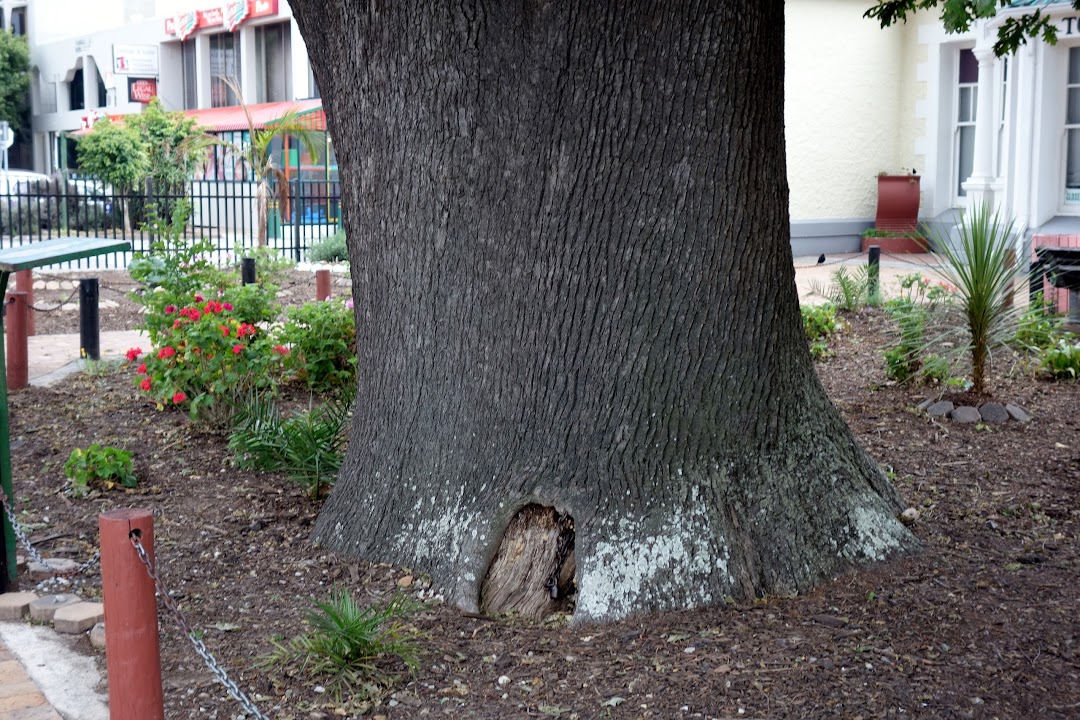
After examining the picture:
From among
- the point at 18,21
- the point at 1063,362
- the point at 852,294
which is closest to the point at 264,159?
the point at 852,294

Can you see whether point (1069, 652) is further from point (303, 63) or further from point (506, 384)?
point (303, 63)

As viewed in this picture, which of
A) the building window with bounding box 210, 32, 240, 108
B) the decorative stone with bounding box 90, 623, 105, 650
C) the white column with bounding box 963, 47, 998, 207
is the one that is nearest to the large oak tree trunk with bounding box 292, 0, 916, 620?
the decorative stone with bounding box 90, 623, 105, 650

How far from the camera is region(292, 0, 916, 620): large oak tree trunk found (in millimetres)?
4098

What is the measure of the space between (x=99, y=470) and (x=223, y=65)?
33.4 meters

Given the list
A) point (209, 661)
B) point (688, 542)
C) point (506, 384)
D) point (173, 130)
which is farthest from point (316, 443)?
point (173, 130)

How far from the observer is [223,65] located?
3678 centimetres

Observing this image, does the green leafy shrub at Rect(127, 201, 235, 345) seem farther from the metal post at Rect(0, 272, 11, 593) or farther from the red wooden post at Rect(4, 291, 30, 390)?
the metal post at Rect(0, 272, 11, 593)

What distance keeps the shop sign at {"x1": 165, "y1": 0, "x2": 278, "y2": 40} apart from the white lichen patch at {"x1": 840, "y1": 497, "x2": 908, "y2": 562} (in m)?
30.5

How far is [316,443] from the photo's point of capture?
5746 millimetres

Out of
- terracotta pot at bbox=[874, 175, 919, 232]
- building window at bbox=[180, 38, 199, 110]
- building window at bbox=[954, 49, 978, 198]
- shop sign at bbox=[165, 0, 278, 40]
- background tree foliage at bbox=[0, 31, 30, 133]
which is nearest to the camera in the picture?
building window at bbox=[954, 49, 978, 198]

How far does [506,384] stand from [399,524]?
0.73 m

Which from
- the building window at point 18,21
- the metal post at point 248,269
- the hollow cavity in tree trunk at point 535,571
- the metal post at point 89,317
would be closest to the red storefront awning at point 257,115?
the metal post at point 248,269

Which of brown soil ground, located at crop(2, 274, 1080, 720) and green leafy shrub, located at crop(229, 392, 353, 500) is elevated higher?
green leafy shrub, located at crop(229, 392, 353, 500)

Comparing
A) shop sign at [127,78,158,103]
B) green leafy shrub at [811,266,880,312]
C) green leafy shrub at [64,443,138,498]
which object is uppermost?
Result: shop sign at [127,78,158,103]
